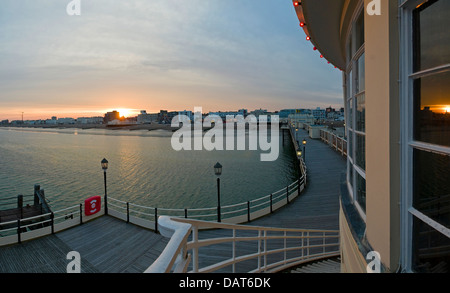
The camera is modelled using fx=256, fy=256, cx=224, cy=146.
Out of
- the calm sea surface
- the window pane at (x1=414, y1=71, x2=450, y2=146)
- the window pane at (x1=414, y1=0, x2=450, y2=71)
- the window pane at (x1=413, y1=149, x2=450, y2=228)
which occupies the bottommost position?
the calm sea surface

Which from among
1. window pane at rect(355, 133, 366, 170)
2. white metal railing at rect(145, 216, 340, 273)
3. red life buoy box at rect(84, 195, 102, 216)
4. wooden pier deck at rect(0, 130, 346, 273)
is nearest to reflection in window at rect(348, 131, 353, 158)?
window pane at rect(355, 133, 366, 170)

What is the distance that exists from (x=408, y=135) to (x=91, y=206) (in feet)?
36.2

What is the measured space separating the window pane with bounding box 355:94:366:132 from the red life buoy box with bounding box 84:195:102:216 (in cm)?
980

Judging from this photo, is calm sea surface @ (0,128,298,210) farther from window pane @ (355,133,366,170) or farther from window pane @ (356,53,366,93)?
window pane @ (356,53,366,93)

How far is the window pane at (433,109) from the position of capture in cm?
179

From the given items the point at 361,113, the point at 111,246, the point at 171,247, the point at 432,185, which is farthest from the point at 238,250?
the point at 171,247

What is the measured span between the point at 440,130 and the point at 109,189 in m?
24.1

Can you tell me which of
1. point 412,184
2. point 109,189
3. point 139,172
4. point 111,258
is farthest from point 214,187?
point 412,184

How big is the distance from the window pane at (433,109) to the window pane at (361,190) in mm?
1681

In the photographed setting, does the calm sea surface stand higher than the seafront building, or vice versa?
the seafront building

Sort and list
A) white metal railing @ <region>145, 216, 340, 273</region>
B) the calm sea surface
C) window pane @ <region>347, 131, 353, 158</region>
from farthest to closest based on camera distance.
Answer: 1. the calm sea surface
2. window pane @ <region>347, 131, 353, 158</region>
3. white metal railing @ <region>145, 216, 340, 273</region>

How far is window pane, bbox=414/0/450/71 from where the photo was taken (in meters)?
1.78

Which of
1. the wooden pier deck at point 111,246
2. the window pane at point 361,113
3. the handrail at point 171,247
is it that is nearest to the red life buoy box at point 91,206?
the wooden pier deck at point 111,246
